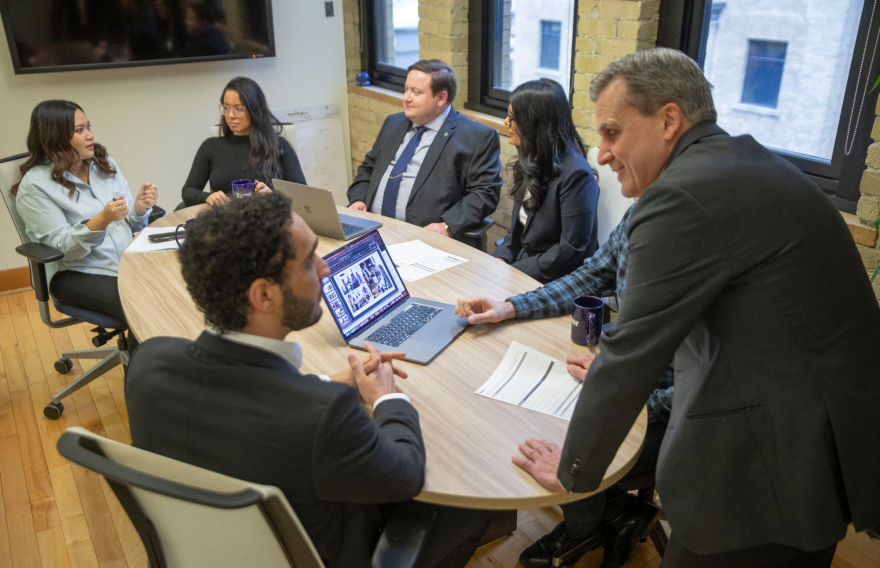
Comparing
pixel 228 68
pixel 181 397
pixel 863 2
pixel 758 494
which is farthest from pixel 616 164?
pixel 228 68

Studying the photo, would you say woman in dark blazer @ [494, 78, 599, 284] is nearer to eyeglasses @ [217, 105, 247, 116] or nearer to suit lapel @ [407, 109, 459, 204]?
suit lapel @ [407, 109, 459, 204]

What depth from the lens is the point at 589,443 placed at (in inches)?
47.8

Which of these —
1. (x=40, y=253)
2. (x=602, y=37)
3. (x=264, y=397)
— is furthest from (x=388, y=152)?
(x=264, y=397)

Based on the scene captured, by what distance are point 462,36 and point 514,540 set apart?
296 cm

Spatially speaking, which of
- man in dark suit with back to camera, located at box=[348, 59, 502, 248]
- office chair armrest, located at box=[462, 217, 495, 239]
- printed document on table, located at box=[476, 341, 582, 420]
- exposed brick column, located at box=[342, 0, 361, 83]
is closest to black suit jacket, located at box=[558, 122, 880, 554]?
printed document on table, located at box=[476, 341, 582, 420]

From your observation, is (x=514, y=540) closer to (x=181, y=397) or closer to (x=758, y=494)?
(x=758, y=494)

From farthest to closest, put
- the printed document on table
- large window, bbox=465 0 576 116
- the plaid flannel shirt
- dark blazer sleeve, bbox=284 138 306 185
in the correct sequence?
large window, bbox=465 0 576 116 → dark blazer sleeve, bbox=284 138 306 185 → the plaid flannel shirt → the printed document on table

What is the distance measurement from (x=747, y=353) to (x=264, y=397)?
0.78 m

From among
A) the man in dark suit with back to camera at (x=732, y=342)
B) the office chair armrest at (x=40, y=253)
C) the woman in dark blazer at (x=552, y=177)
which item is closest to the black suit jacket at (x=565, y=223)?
the woman in dark blazer at (x=552, y=177)

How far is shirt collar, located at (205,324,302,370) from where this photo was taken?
1.17 meters

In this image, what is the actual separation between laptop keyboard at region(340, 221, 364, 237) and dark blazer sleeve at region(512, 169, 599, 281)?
766 millimetres

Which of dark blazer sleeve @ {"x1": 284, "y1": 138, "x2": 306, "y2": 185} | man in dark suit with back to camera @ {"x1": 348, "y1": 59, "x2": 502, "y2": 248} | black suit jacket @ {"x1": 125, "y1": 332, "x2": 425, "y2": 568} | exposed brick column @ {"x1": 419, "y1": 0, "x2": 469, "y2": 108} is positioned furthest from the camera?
exposed brick column @ {"x1": 419, "y1": 0, "x2": 469, "y2": 108}

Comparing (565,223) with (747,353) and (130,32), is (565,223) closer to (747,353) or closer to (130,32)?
(747,353)

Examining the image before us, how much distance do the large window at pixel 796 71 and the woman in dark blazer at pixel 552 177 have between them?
70 cm
